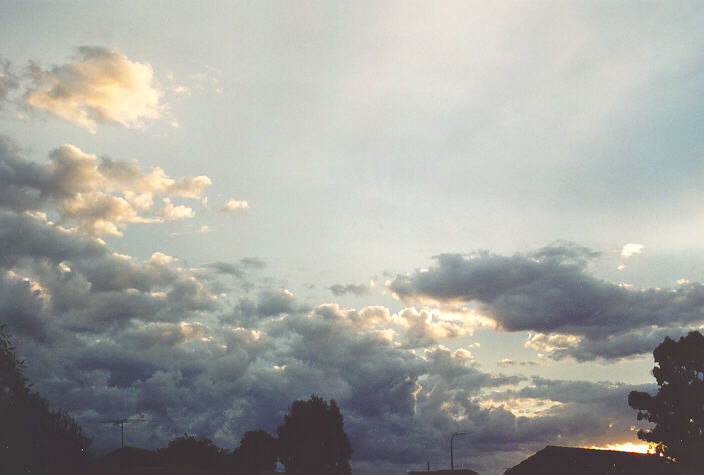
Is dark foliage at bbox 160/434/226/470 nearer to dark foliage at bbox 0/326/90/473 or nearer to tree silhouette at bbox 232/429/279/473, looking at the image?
tree silhouette at bbox 232/429/279/473

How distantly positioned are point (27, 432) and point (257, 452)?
6677cm

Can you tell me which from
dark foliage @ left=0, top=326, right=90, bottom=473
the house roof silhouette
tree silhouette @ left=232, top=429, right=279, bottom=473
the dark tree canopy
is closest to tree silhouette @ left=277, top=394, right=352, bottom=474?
tree silhouette @ left=232, top=429, right=279, bottom=473

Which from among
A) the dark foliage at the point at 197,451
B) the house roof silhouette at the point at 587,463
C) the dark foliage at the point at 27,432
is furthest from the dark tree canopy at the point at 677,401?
the dark foliage at the point at 197,451

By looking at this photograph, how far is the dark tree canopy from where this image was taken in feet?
170

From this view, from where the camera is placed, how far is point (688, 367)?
54.1 m

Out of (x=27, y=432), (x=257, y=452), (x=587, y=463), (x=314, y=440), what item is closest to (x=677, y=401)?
(x=587, y=463)

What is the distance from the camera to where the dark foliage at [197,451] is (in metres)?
83.3

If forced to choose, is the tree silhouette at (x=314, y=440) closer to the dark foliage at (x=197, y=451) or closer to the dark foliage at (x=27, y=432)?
the dark foliage at (x=197, y=451)

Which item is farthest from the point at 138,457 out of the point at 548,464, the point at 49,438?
the point at 548,464

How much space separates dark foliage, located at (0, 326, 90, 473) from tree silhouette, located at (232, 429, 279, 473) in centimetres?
5810

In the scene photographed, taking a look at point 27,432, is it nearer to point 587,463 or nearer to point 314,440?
point 587,463

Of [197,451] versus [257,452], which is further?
[257,452]

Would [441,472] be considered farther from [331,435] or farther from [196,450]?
[196,450]

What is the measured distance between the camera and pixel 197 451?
85812mm
